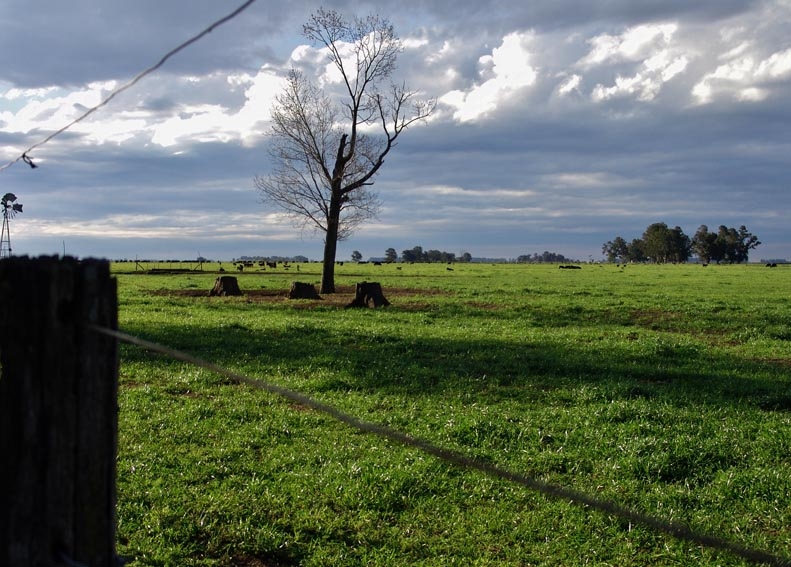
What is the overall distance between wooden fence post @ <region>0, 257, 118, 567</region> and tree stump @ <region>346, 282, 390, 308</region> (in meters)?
24.1

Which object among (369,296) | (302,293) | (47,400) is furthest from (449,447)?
(302,293)

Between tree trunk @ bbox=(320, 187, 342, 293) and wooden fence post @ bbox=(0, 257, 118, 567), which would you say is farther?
tree trunk @ bbox=(320, 187, 342, 293)

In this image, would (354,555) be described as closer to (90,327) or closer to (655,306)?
(90,327)

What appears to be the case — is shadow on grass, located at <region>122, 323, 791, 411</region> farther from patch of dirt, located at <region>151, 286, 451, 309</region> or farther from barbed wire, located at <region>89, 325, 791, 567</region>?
patch of dirt, located at <region>151, 286, 451, 309</region>

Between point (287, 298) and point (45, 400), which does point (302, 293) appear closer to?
point (287, 298)

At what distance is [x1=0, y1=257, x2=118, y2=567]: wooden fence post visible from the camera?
2676mm

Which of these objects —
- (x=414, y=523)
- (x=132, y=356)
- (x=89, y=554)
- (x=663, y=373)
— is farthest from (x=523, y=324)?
(x=89, y=554)

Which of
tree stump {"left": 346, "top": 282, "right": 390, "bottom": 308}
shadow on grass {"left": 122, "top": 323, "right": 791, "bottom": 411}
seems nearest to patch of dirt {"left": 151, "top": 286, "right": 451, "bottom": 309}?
tree stump {"left": 346, "top": 282, "right": 390, "bottom": 308}

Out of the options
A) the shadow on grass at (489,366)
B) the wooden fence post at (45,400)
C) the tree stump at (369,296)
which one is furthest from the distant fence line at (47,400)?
the tree stump at (369,296)

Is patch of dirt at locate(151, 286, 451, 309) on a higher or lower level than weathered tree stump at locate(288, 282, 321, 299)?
lower

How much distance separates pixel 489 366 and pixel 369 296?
47.0ft

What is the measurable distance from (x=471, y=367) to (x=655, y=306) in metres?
18.1

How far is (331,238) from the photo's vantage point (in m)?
36.3

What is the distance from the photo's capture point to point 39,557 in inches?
106
